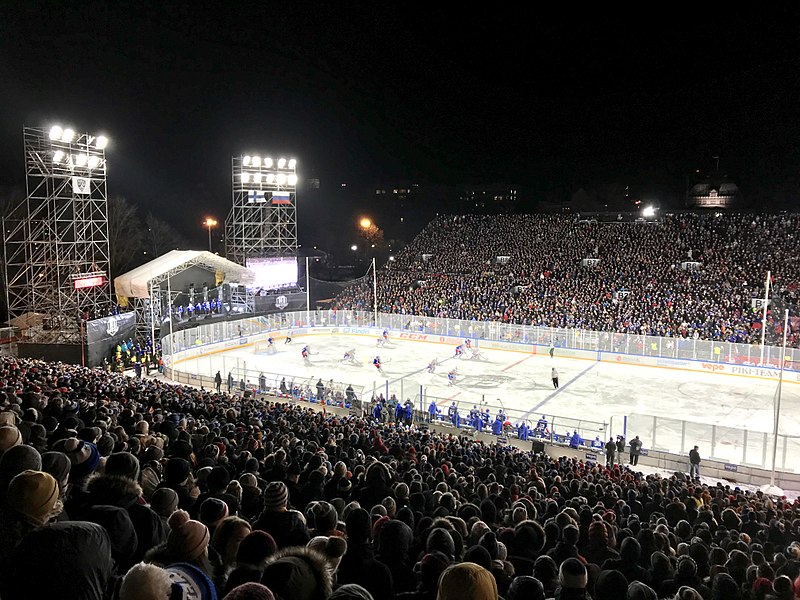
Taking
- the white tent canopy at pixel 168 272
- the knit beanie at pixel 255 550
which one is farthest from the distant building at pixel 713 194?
the knit beanie at pixel 255 550

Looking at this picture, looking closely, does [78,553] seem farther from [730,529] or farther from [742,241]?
[742,241]

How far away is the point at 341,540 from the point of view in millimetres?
4094

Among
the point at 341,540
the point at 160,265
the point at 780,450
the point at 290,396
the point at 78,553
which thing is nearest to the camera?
the point at 78,553

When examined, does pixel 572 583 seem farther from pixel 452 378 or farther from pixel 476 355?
pixel 476 355

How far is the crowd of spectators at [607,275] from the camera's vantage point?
40.2 metres

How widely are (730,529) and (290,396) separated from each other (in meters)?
21.2

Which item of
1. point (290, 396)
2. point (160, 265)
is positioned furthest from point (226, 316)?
point (290, 396)

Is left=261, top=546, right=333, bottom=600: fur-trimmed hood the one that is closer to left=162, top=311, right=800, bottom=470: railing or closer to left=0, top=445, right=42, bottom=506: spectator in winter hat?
left=0, top=445, right=42, bottom=506: spectator in winter hat

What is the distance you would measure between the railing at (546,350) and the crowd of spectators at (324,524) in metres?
7.43

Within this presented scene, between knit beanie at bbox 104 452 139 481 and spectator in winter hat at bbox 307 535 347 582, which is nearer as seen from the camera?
spectator in winter hat at bbox 307 535 347 582

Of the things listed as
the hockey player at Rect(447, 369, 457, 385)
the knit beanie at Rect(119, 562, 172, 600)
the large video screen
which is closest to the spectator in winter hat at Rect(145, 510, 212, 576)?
the knit beanie at Rect(119, 562, 172, 600)

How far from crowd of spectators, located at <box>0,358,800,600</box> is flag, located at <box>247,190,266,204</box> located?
42291mm

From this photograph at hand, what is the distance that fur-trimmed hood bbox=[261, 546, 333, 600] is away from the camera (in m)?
3.08

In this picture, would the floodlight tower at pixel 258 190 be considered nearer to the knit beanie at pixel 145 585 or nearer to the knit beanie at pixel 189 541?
the knit beanie at pixel 189 541
